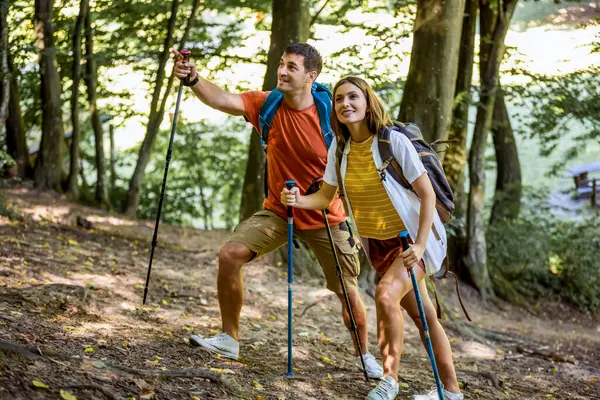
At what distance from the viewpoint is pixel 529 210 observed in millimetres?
15008

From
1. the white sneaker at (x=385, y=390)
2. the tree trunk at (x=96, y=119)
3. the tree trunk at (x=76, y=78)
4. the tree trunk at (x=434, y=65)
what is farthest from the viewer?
the tree trunk at (x=96, y=119)

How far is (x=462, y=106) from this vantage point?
38.3 feet

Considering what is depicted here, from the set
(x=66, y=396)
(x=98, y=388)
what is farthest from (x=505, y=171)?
(x=66, y=396)

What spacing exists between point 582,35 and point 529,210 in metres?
4.36

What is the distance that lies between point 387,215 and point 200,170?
47.9ft

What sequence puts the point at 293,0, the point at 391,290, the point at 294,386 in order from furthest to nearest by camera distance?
the point at 293,0 < the point at 294,386 < the point at 391,290

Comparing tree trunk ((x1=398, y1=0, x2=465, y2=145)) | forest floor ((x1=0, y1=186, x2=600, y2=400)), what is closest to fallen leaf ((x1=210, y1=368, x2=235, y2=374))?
forest floor ((x1=0, y1=186, x2=600, y2=400))

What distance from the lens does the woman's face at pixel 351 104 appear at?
173 inches

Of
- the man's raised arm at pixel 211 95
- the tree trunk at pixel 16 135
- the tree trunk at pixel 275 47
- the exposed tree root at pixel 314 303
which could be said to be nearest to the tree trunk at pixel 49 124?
the tree trunk at pixel 16 135

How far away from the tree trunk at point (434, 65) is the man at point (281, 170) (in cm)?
360

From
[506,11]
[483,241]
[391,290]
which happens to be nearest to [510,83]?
[506,11]

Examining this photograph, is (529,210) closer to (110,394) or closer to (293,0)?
(293,0)

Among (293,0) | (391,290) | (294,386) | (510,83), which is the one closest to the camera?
(391,290)

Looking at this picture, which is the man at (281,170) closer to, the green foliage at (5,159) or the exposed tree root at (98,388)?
the exposed tree root at (98,388)
